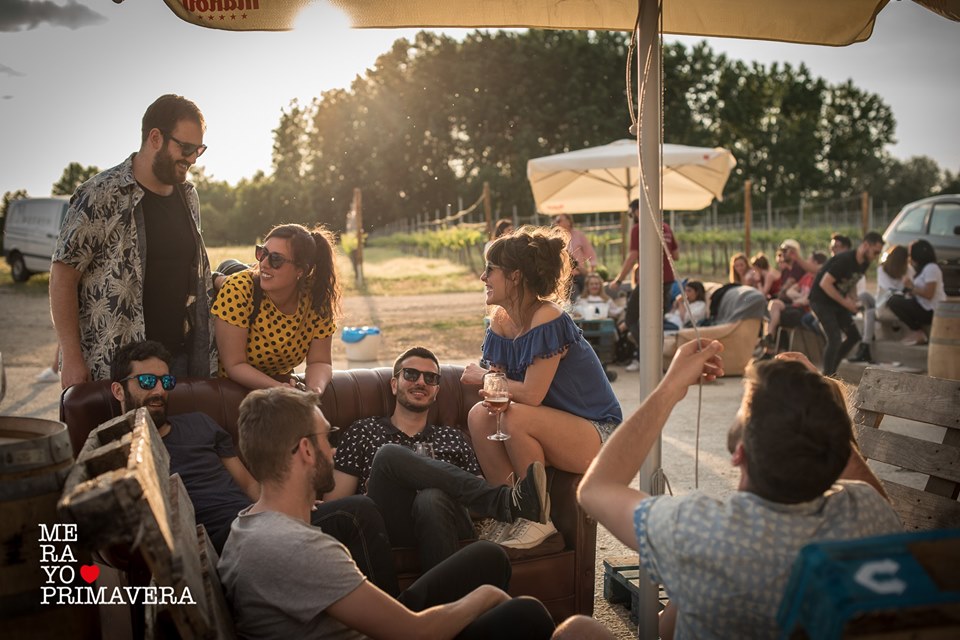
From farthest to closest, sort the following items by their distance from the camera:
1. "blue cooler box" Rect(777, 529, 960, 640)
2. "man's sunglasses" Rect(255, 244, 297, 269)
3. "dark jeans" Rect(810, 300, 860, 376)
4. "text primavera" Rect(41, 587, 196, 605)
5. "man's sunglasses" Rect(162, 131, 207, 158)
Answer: "dark jeans" Rect(810, 300, 860, 376)
"man's sunglasses" Rect(255, 244, 297, 269)
"man's sunglasses" Rect(162, 131, 207, 158)
"text primavera" Rect(41, 587, 196, 605)
"blue cooler box" Rect(777, 529, 960, 640)

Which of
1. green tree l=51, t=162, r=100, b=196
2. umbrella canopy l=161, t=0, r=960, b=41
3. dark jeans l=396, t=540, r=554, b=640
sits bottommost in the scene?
dark jeans l=396, t=540, r=554, b=640

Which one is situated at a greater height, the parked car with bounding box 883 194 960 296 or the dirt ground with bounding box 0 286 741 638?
the parked car with bounding box 883 194 960 296

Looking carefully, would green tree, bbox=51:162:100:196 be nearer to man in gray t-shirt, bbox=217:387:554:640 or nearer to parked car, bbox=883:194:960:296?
parked car, bbox=883:194:960:296

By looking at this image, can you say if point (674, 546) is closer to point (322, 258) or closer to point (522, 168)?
point (322, 258)

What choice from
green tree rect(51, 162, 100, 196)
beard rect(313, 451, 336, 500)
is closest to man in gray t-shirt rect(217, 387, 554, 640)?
beard rect(313, 451, 336, 500)

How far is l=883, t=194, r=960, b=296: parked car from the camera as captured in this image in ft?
44.8

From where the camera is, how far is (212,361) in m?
4.04

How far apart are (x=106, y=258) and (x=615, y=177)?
11094 mm

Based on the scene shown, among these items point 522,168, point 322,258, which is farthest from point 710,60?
point 322,258

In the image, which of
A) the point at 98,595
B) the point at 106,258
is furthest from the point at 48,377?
the point at 98,595

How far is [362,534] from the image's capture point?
2.86m

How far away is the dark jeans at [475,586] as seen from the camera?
7.45ft

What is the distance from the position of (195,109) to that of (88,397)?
4.41ft

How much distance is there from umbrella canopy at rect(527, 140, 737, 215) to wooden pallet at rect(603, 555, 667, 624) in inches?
322
